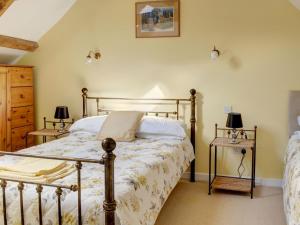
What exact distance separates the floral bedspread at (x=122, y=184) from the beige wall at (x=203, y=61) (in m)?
0.87

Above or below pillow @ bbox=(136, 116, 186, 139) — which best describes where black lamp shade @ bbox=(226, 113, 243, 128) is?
above

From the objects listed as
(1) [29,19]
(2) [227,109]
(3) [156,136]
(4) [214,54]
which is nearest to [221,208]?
(3) [156,136]

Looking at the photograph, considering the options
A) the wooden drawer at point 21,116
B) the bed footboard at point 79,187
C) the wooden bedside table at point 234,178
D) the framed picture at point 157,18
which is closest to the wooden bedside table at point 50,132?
the wooden drawer at point 21,116

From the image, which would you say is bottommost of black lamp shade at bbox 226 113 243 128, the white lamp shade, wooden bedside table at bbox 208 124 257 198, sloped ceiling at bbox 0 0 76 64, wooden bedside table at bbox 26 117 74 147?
wooden bedside table at bbox 208 124 257 198

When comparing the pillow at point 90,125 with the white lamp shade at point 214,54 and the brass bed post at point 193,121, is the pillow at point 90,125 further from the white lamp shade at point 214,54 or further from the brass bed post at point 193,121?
the white lamp shade at point 214,54

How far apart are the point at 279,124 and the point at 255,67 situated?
2.33 feet

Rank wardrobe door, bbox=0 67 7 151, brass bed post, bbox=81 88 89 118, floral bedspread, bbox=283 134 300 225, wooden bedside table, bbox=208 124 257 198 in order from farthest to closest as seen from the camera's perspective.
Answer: brass bed post, bbox=81 88 89 118 < wardrobe door, bbox=0 67 7 151 < wooden bedside table, bbox=208 124 257 198 < floral bedspread, bbox=283 134 300 225

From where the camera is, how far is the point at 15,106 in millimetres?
4734

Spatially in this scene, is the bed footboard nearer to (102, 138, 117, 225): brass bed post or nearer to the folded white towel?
(102, 138, 117, 225): brass bed post

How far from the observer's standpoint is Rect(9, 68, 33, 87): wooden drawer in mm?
4648

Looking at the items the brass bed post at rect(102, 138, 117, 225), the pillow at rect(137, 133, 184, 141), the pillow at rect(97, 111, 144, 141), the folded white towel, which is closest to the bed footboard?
the brass bed post at rect(102, 138, 117, 225)

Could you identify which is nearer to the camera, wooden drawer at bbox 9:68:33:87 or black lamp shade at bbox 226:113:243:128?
black lamp shade at bbox 226:113:243:128

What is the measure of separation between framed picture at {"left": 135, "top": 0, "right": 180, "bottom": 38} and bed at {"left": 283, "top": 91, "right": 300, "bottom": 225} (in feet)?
5.24

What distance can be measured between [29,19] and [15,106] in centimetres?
115
